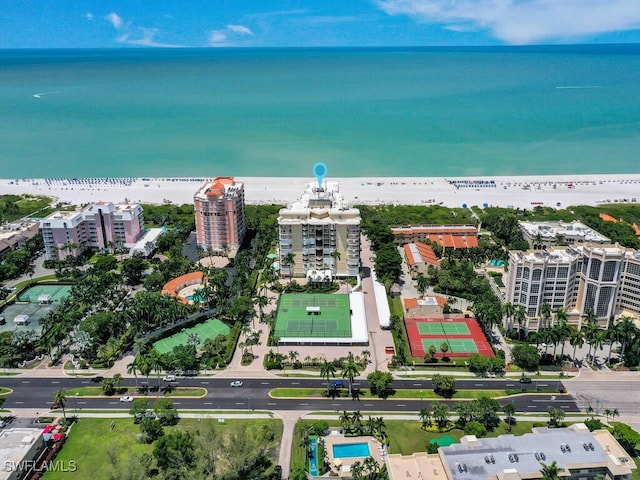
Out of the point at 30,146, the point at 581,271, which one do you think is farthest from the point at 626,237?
the point at 30,146

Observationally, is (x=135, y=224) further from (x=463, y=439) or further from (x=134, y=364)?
(x=463, y=439)

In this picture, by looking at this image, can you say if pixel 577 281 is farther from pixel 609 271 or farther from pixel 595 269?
pixel 609 271

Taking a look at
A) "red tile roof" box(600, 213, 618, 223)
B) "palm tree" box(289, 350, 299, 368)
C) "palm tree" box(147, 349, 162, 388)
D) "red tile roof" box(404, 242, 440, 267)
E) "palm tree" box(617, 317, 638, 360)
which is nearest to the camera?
"palm tree" box(147, 349, 162, 388)

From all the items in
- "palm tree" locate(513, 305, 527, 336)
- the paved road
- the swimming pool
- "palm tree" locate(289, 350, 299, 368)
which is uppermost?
"palm tree" locate(513, 305, 527, 336)

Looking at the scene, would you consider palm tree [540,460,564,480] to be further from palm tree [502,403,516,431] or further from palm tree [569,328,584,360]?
palm tree [569,328,584,360]

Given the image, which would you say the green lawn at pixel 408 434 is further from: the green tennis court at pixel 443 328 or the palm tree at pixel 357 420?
the green tennis court at pixel 443 328

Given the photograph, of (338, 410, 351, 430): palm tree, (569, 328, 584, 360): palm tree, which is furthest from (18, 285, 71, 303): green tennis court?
(569, 328, 584, 360): palm tree

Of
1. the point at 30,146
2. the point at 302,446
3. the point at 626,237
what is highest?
the point at 30,146
